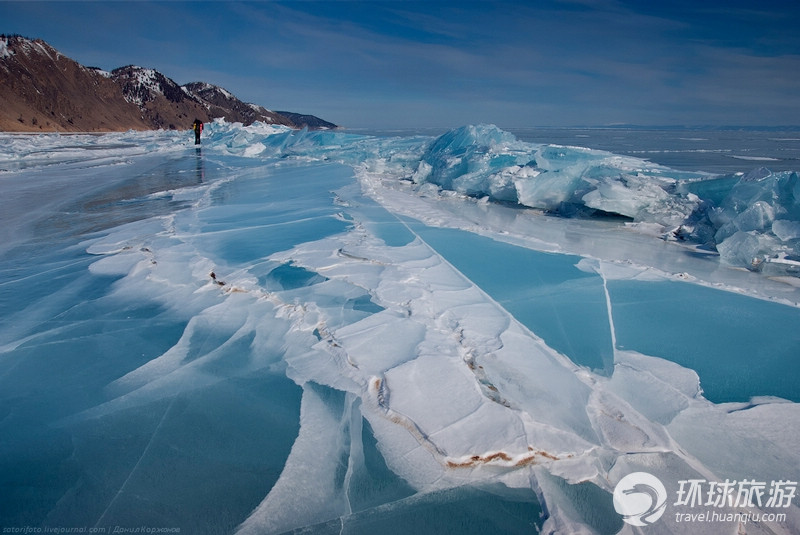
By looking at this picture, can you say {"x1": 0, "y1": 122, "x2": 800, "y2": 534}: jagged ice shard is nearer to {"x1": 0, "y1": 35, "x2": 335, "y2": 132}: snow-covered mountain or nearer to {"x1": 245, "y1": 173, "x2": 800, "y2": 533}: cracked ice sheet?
{"x1": 245, "y1": 173, "x2": 800, "y2": 533}: cracked ice sheet

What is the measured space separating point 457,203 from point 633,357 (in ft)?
18.3

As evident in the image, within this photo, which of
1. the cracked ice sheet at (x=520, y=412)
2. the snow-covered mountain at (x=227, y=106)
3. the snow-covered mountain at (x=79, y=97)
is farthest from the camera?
the snow-covered mountain at (x=227, y=106)

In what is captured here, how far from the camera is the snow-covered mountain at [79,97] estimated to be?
1581 inches

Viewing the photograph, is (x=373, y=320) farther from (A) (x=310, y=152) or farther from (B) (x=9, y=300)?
(A) (x=310, y=152)

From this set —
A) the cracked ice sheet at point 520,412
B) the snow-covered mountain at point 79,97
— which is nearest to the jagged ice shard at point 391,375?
the cracked ice sheet at point 520,412

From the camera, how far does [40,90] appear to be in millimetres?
43250

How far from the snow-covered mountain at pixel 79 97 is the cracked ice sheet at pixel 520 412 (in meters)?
45.7
